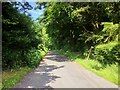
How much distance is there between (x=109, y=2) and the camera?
46.4 ft

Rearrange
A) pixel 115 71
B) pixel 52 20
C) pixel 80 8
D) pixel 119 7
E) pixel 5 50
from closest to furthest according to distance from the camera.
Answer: pixel 115 71 < pixel 119 7 < pixel 5 50 < pixel 80 8 < pixel 52 20

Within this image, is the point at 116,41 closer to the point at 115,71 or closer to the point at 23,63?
the point at 115,71

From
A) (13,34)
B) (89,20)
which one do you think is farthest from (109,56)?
(89,20)

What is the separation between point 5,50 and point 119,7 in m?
7.46

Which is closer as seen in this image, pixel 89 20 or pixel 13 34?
pixel 13 34

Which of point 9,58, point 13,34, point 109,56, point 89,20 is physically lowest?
point 9,58

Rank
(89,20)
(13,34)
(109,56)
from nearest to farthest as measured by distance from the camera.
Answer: (109,56) < (13,34) < (89,20)

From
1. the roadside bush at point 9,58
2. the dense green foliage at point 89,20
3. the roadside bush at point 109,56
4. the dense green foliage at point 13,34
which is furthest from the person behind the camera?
the roadside bush at point 9,58

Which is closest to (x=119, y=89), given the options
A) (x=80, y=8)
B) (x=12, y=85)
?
(x=12, y=85)

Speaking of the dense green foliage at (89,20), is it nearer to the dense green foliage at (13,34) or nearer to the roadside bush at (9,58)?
the dense green foliage at (13,34)

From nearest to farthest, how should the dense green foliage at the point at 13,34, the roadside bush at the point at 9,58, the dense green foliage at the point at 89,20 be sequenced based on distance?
1. the dense green foliage at the point at 89,20
2. the dense green foliage at the point at 13,34
3. the roadside bush at the point at 9,58

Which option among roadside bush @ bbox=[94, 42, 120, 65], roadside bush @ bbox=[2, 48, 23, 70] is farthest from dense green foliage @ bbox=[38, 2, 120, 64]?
roadside bush @ bbox=[2, 48, 23, 70]

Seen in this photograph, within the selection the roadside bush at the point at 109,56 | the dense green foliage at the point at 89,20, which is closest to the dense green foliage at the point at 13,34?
the dense green foliage at the point at 89,20

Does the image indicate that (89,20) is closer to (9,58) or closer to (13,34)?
(13,34)
